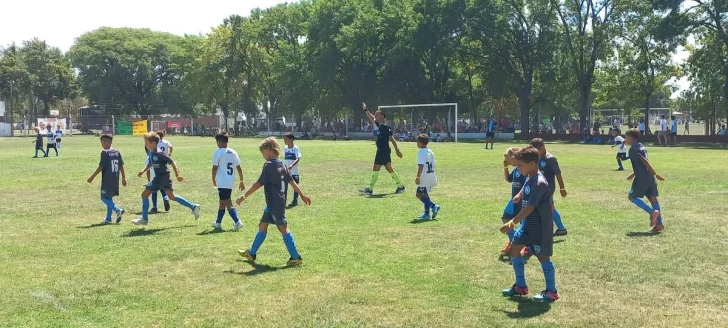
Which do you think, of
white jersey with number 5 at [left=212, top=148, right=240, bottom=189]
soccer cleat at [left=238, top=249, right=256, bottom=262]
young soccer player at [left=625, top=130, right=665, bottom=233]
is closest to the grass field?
soccer cleat at [left=238, top=249, right=256, bottom=262]

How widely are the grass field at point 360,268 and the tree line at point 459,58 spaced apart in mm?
41302

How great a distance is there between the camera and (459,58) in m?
60.1

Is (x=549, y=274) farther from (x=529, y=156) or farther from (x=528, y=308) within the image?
(x=529, y=156)

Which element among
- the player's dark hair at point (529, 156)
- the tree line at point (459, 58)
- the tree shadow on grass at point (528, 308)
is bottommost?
the tree shadow on grass at point (528, 308)

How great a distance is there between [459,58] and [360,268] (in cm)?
5399

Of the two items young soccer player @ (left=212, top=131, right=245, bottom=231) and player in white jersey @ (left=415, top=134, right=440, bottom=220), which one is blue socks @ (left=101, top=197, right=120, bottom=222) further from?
player in white jersey @ (left=415, top=134, right=440, bottom=220)

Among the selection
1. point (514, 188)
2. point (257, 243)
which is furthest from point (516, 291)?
point (257, 243)

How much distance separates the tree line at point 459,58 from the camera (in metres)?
52.1

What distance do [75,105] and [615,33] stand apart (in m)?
101

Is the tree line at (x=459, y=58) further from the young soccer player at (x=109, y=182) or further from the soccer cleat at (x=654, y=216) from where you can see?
the young soccer player at (x=109, y=182)

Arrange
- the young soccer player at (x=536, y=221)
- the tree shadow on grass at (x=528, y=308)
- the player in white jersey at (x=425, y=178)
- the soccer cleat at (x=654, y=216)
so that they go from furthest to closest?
1. the player in white jersey at (x=425, y=178)
2. the soccer cleat at (x=654, y=216)
3. the young soccer player at (x=536, y=221)
4. the tree shadow on grass at (x=528, y=308)

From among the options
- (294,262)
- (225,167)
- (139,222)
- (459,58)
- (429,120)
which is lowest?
(294,262)

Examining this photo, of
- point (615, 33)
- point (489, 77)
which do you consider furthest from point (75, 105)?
point (615, 33)

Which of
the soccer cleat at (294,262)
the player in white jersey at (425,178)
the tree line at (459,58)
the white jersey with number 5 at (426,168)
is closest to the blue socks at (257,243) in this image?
the soccer cleat at (294,262)
